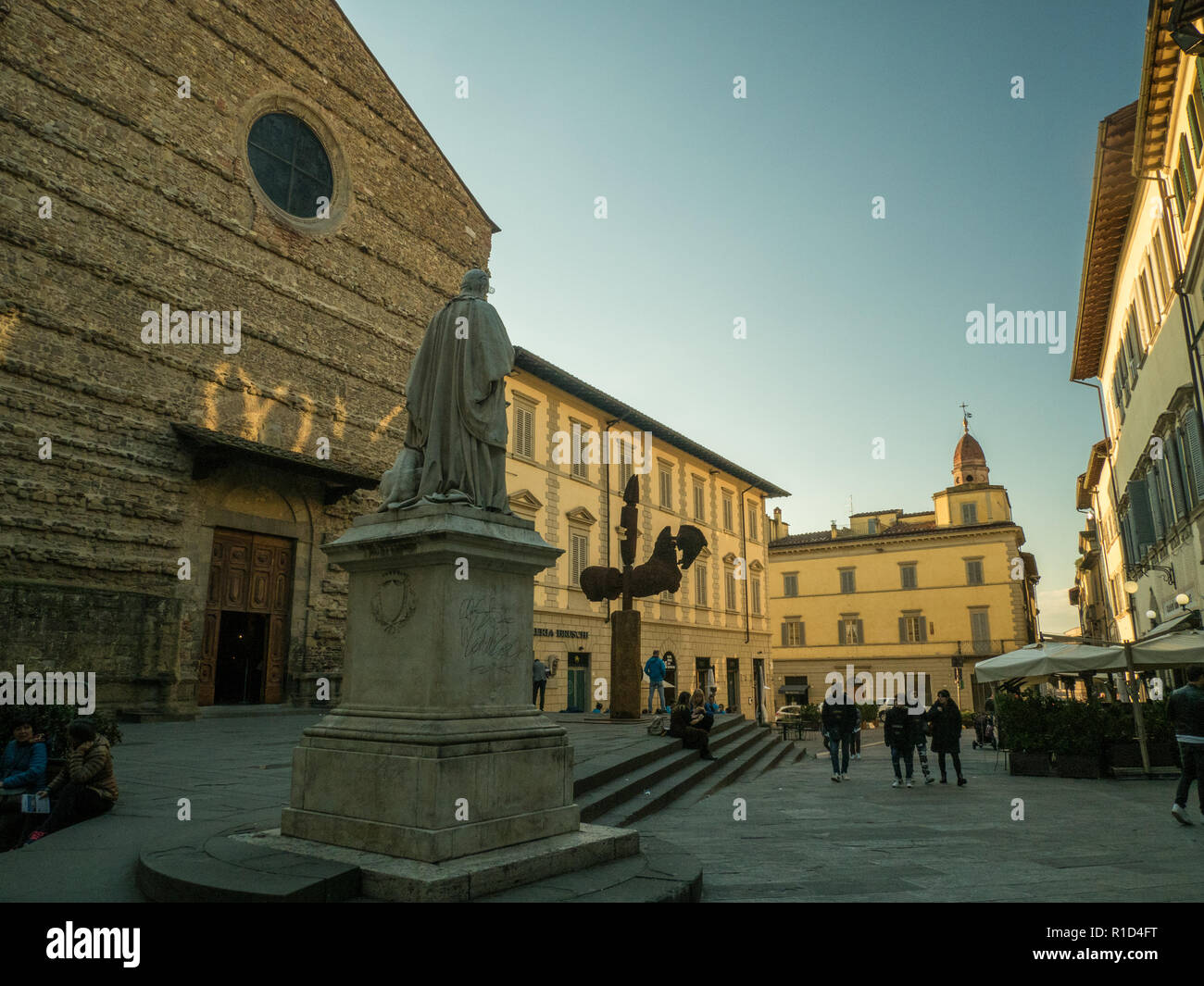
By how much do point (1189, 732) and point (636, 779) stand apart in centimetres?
530

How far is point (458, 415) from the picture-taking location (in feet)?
16.3

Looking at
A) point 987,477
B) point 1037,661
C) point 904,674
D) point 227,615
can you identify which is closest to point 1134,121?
point 1037,661

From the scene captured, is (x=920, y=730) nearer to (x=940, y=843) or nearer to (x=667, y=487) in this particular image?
(x=940, y=843)

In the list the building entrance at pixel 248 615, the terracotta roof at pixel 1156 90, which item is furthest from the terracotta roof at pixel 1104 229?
the building entrance at pixel 248 615

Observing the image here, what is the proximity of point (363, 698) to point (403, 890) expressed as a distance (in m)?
1.25

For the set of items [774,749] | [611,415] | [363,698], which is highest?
[611,415]

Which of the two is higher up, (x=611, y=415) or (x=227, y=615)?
(x=611, y=415)

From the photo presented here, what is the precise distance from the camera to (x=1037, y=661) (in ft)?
43.7

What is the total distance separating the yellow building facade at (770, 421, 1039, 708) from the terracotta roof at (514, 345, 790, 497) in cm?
1491

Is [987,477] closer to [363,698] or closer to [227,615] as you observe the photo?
[227,615]

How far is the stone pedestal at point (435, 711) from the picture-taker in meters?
4.00

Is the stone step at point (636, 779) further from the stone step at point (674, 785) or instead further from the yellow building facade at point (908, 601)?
the yellow building facade at point (908, 601)

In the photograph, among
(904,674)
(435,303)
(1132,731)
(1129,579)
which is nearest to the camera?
(1132,731)

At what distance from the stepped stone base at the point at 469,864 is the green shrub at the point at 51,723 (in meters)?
3.36
